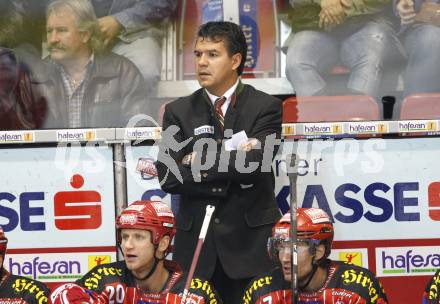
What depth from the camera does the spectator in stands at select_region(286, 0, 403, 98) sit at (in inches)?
324

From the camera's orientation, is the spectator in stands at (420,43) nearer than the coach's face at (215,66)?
No

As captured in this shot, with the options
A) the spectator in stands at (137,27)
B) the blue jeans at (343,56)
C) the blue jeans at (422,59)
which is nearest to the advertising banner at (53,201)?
the spectator in stands at (137,27)

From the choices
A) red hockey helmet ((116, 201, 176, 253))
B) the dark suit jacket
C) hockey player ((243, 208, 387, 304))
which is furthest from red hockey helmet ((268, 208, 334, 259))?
red hockey helmet ((116, 201, 176, 253))

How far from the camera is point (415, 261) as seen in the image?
7.96 metres

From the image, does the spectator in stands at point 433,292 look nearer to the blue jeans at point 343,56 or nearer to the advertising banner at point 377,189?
the advertising banner at point 377,189

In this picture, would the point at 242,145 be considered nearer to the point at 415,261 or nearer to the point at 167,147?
the point at 167,147

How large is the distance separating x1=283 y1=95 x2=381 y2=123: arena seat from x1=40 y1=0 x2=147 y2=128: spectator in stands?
99cm

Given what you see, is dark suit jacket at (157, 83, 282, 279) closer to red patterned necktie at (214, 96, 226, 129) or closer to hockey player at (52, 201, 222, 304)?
red patterned necktie at (214, 96, 226, 129)

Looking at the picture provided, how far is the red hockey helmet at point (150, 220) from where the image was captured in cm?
677

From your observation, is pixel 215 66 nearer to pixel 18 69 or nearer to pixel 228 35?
pixel 228 35

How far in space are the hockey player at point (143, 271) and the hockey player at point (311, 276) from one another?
294 mm

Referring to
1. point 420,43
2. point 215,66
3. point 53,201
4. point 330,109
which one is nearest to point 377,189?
point 330,109

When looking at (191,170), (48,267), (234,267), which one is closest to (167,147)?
(191,170)

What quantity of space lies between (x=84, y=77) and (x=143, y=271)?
2.02 metres
